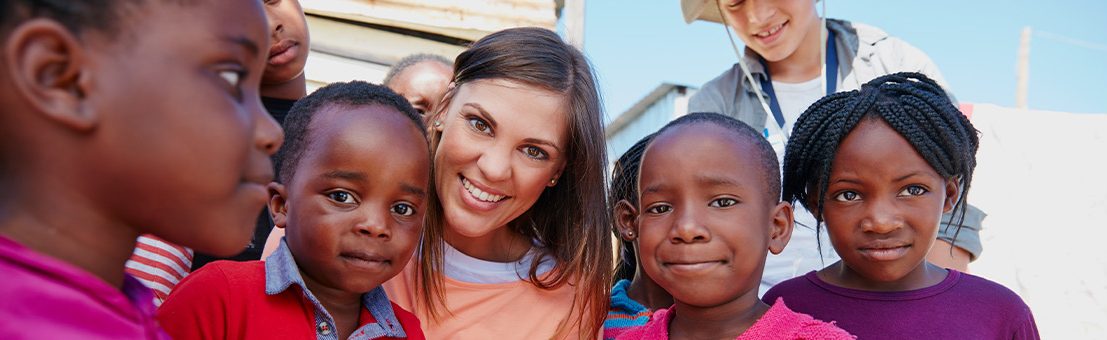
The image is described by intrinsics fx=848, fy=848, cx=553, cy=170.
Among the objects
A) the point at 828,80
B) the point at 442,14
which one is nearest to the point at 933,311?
the point at 828,80

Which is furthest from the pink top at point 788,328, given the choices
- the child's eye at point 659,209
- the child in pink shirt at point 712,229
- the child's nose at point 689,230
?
the child's eye at point 659,209

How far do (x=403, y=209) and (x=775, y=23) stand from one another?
1.97 meters

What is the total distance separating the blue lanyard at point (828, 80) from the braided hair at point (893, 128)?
29.5 inches

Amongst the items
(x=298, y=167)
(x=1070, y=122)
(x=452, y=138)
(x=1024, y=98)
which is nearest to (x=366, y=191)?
(x=298, y=167)

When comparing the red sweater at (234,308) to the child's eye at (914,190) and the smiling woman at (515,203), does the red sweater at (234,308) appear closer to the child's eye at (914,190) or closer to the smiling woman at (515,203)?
the smiling woman at (515,203)

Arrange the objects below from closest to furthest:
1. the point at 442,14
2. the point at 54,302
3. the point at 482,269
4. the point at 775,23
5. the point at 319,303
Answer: the point at 54,302 < the point at 319,303 < the point at 482,269 < the point at 775,23 < the point at 442,14

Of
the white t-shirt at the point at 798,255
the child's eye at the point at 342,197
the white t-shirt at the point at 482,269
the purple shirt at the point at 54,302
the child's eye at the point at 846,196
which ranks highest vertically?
the purple shirt at the point at 54,302

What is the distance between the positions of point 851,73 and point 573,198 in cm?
138

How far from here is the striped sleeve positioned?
2012 mm

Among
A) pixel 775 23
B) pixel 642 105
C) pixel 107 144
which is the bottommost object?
pixel 642 105

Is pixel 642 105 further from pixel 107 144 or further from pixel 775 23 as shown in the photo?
pixel 107 144

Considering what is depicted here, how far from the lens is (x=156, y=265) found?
6.68ft

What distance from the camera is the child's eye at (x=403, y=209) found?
200 centimetres

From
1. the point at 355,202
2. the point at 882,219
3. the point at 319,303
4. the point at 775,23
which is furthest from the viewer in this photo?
the point at 775,23
